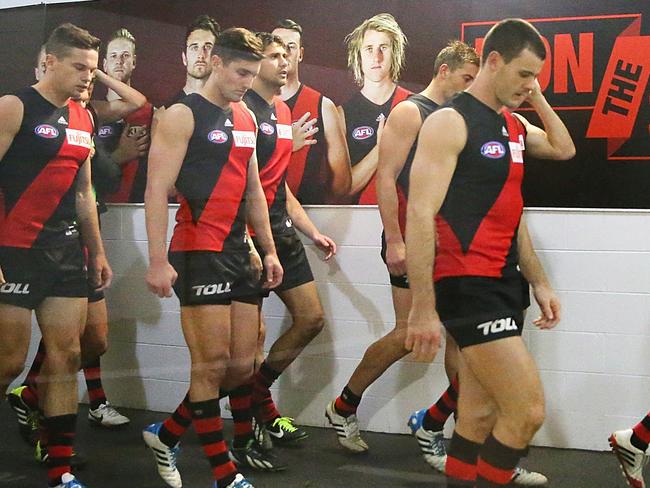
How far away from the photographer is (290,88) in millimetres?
2451

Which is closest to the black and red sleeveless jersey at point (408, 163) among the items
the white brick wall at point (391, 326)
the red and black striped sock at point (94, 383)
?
the white brick wall at point (391, 326)

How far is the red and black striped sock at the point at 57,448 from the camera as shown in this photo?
238 cm

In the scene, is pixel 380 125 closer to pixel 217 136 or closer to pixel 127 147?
pixel 217 136

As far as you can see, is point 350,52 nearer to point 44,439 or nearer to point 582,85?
point 582,85

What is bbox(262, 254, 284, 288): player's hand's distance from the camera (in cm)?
246

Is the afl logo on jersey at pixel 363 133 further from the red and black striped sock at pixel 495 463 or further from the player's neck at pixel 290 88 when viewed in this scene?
the red and black striped sock at pixel 495 463

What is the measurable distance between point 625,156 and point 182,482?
1.40 metres

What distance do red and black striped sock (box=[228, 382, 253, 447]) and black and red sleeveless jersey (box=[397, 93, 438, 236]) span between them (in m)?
0.66

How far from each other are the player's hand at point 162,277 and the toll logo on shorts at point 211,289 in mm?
69

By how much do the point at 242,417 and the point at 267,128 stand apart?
2.62 ft

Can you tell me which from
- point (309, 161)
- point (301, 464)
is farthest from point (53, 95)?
point (301, 464)

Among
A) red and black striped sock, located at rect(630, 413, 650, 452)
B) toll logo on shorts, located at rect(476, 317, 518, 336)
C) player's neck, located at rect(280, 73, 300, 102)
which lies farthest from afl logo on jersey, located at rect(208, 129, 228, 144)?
red and black striped sock, located at rect(630, 413, 650, 452)

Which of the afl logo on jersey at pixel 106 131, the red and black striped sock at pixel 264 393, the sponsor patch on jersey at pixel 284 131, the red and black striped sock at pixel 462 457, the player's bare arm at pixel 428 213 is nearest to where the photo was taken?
the player's bare arm at pixel 428 213

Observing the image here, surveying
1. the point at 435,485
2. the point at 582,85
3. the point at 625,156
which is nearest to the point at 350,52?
the point at 582,85
